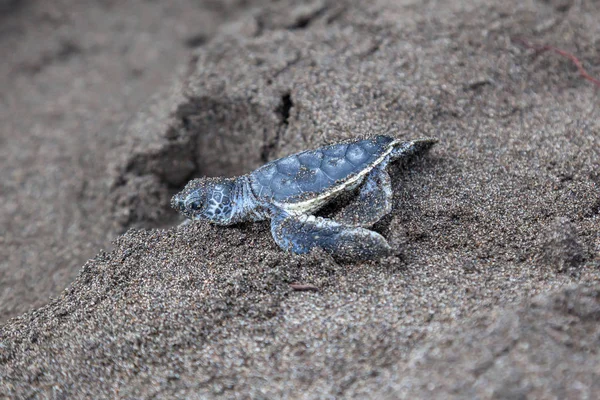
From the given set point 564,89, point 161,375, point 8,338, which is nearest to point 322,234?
point 161,375

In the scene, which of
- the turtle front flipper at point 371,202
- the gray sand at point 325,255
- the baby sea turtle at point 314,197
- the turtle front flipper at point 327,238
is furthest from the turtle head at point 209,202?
the turtle front flipper at point 371,202

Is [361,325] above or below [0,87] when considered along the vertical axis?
below

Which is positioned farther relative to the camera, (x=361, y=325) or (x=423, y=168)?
(x=423, y=168)

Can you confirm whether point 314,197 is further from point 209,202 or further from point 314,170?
point 209,202

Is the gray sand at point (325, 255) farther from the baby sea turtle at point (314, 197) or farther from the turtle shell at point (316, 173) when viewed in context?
the turtle shell at point (316, 173)

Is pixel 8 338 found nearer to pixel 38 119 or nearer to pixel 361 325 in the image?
pixel 361 325

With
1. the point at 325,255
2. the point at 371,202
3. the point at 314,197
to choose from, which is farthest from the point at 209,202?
the point at 371,202
